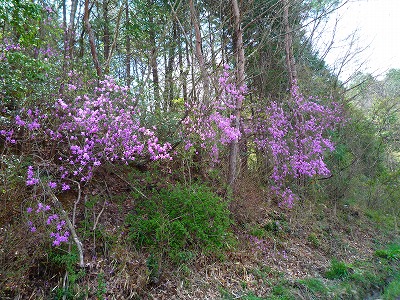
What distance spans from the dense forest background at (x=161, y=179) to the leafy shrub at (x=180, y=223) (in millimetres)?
23

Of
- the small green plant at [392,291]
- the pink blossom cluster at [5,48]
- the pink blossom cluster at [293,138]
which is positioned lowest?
the small green plant at [392,291]

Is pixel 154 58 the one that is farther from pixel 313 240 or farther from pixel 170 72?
pixel 313 240

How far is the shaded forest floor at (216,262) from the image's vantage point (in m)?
3.24

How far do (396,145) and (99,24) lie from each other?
16447 millimetres

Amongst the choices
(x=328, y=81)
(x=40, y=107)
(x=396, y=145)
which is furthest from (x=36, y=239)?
(x=396, y=145)

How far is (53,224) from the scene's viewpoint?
340 cm

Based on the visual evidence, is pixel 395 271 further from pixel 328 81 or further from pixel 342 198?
pixel 328 81

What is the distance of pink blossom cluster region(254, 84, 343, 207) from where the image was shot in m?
7.59

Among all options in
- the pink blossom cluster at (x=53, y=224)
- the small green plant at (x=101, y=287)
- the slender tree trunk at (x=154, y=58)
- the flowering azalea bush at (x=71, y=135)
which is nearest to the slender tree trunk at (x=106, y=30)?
the slender tree trunk at (x=154, y=58)

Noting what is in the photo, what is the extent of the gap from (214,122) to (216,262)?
2659 mm

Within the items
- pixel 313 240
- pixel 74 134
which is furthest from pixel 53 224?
pixel 313 240

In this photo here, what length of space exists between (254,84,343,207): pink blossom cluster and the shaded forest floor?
822 mm

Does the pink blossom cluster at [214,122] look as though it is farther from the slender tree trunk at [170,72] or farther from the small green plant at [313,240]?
the small green plant at [313,240]

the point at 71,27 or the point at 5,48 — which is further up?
the point at 71,27
